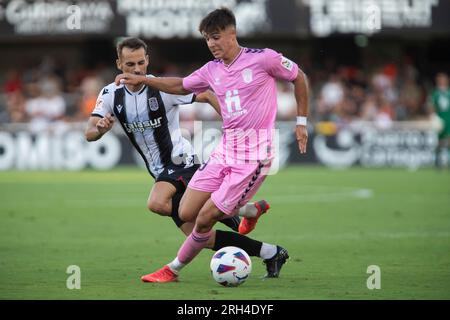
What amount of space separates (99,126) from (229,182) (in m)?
1.24

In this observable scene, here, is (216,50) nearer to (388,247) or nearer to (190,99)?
(190,99)

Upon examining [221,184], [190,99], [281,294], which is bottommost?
[281,294]

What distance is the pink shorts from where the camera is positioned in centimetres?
797

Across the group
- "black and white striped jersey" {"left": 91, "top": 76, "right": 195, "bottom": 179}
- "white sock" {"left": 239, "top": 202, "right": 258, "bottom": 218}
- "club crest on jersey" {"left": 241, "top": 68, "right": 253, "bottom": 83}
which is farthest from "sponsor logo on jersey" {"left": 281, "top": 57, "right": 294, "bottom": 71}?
"white sock" {"left": 239, "top": 202, "right": 258, "bottom": 218}

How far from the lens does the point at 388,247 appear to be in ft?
35.3

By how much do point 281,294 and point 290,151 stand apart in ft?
60.5

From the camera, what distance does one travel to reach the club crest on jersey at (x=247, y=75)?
811cm

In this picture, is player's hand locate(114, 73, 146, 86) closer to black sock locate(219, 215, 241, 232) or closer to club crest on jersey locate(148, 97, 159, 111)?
club crest on jersey locate(148, 97, 159, 111)

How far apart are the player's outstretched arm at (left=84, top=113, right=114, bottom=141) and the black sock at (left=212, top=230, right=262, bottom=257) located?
4.65 ft

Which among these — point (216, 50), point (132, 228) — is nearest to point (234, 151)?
point (216, 50)

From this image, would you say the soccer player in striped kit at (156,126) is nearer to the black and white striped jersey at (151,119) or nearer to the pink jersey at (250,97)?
the black and white striped jersey at (151,119)

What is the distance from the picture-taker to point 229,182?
26.3 feet
